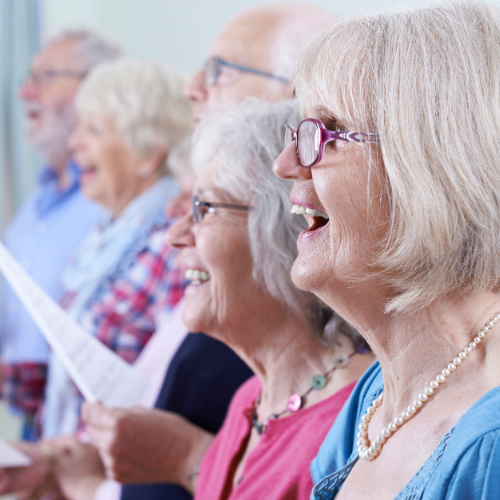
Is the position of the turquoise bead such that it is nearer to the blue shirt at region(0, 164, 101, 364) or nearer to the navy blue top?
the navy blue top

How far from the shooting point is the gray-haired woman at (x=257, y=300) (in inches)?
39.9

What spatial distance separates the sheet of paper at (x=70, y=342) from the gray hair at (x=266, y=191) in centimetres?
49

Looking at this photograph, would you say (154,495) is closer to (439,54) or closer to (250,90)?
(250,90)

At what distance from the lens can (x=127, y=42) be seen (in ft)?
11.8

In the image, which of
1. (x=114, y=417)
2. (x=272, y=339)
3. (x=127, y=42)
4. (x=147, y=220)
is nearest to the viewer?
(x=272, y=339)

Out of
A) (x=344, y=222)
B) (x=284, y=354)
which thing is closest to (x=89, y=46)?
(x=284, y=354)

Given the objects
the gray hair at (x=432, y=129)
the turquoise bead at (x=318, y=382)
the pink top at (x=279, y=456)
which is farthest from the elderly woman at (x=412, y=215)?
the turquoise bead at (x=318, y=382)

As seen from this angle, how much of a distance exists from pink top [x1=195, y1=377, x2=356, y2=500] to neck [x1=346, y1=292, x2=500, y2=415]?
0.75 feet

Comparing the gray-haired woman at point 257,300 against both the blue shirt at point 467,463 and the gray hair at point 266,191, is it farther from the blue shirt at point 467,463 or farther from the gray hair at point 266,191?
the blue shirt at point 467,463

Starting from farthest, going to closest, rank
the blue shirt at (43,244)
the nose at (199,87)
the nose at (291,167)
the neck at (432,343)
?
1. the blue shirt at (43,244)
2. the nose at (199,87)
3. the nose at (291,167)
4. the neck at (432,343)

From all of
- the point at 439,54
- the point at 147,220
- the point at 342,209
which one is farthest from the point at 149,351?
the point at 439,54

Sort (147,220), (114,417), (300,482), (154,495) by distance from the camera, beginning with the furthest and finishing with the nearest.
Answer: (147,220) → (154,495) → (114,417) → (300,482)

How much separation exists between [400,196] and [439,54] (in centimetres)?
15

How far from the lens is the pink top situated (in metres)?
0.88
